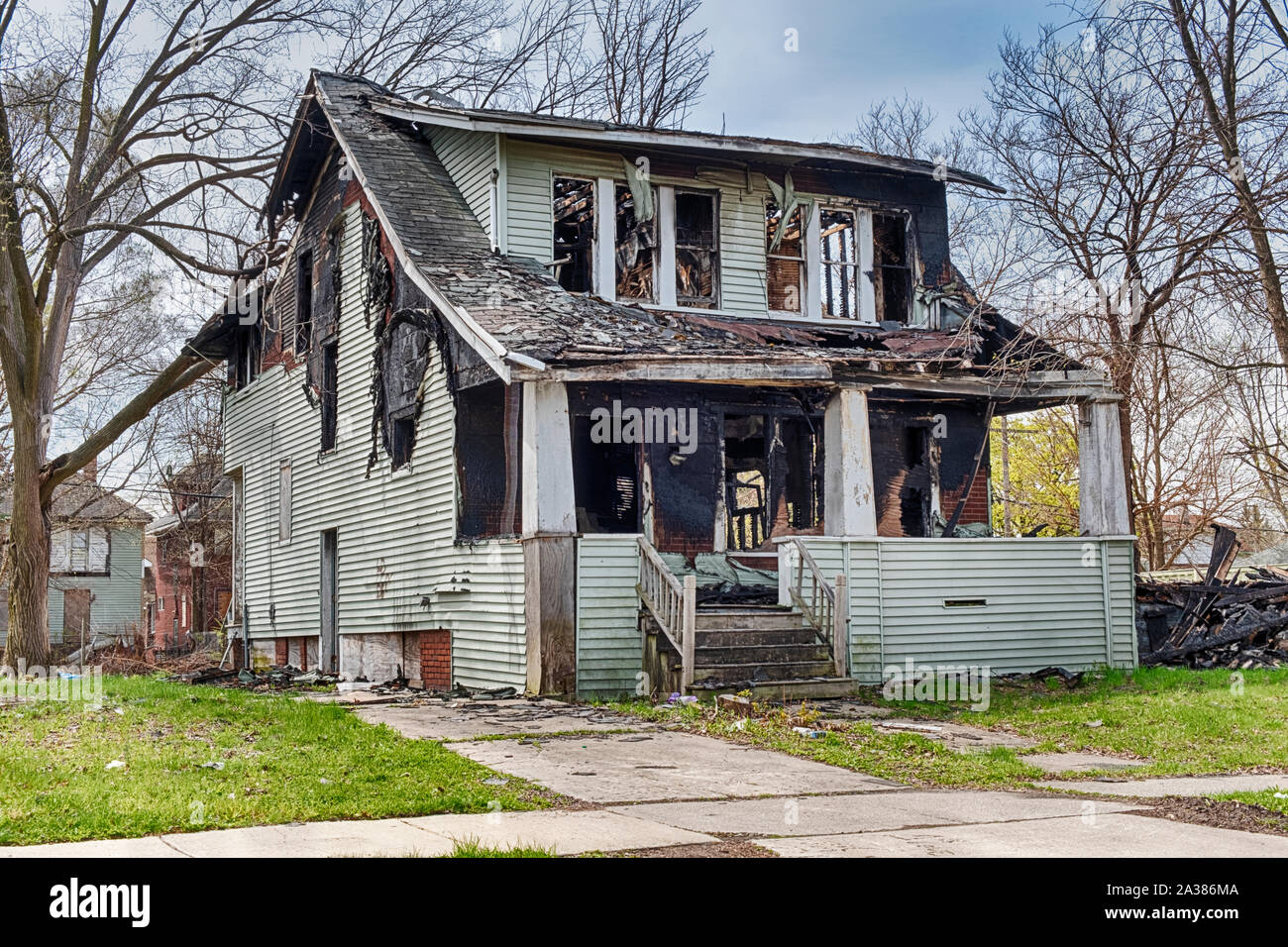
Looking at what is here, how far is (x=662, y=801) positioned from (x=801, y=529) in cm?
1062

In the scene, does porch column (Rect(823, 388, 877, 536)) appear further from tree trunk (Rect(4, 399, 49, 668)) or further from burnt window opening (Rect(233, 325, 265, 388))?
tree trunk (Rect(4, 399, 49, 668))

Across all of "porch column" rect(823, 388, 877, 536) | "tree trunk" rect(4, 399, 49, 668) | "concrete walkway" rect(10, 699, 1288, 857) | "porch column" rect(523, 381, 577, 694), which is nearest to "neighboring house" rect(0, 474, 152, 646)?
"tree trunk" rect(4, 399, 49, 668)

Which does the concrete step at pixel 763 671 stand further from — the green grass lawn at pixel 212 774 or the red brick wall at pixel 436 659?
the red brick wall at pixel 436 659

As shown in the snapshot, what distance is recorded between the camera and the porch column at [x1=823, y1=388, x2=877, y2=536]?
15.2 m

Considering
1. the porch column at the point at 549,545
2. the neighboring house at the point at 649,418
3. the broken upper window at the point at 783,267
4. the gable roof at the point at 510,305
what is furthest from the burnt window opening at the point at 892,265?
the porch column at the point at 549,545

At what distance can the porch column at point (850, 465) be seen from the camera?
1521 centimetres

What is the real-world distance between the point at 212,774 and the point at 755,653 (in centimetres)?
681

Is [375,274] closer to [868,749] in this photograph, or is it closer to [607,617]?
[607,617]

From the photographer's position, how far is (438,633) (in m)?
17.0

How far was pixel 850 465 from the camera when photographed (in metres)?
15.2

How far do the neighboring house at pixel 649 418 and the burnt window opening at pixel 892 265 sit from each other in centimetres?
5

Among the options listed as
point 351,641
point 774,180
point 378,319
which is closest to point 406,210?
point 378,319

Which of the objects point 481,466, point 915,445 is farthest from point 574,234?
point 915,445

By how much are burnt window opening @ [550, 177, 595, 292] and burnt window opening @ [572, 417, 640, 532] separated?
2.22 m
